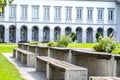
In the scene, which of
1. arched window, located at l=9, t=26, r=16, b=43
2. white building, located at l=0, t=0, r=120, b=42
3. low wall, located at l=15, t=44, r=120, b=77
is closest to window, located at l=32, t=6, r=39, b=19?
white building, located at l=0, t=0, r=120, b=42

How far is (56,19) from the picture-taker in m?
70.8

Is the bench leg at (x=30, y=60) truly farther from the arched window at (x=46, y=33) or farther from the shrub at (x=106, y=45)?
the arched window at (x=46, y=33)

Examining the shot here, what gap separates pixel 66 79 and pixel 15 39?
193 ft

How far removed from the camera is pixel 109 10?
2859 inches

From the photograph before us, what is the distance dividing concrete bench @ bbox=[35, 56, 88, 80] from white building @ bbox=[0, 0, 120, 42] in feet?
175

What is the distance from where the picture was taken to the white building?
69000mm

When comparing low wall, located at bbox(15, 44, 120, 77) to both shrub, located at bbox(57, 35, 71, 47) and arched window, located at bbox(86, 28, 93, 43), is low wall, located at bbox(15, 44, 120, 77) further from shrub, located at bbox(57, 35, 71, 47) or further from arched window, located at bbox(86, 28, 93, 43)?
arched window, located at bbox(86, 28, 93, 43)

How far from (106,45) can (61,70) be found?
7.78 feet

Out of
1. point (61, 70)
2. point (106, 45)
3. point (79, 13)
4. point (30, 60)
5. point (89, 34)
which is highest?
point (79, 13)

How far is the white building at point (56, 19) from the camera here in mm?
69000

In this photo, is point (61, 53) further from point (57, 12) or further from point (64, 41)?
point (57, 12)

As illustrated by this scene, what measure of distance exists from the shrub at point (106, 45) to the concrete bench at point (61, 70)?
4.31 feet

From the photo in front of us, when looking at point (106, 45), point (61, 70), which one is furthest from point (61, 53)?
point (61, 70)

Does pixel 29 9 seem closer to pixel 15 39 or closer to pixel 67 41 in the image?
pixel 15 39
